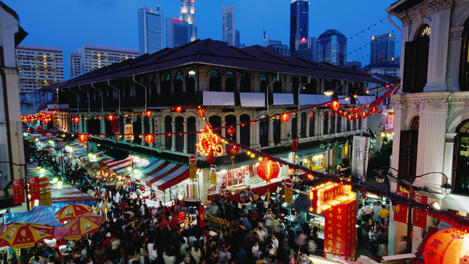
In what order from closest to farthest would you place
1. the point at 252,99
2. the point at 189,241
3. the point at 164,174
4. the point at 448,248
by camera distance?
the point at 448,248
the point at 189,241
the point at 164,174
the point at 252,99

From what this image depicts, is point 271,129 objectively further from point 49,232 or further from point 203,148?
point 49,232

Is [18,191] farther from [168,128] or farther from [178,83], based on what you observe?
[178,83]

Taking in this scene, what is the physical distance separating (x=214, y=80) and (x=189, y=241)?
1072 centimetres

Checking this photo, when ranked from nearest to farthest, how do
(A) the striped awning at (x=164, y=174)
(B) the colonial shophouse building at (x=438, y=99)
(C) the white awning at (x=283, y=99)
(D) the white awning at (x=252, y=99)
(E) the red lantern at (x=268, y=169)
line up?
(B) the colonial shophouse building at (x=438, y=99)
(E) the red lantern at (x=268, y=169)
(A) the striped awning at (x=164, y=174)
(D) the white awning at (x=252, y=99)
(C) the white awning at (x=283, y=99)

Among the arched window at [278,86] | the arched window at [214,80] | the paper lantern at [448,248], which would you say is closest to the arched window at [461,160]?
the paper lantern at [448,248]

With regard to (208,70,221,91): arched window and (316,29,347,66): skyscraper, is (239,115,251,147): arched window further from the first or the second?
(316,29,347,66): skyscraper

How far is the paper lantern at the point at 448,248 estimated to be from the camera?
5277 mm

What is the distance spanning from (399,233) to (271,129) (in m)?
12.1

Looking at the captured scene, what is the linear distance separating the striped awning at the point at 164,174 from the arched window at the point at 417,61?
1322 cm

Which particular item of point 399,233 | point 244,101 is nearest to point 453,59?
point 399,233

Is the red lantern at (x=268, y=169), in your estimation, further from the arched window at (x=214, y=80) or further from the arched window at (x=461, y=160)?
the arched window at (x=214, y=80)

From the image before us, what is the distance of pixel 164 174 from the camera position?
18.4 m

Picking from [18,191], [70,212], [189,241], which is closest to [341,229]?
[189,241]

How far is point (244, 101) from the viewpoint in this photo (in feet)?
61.6
